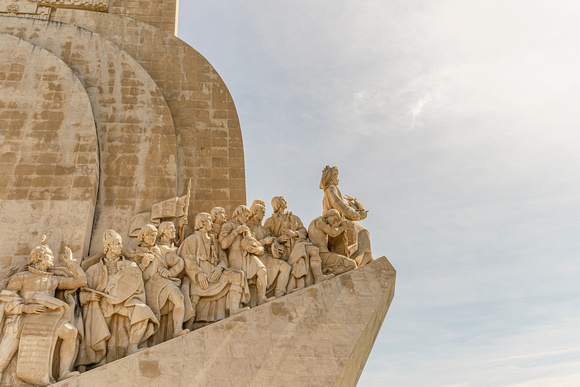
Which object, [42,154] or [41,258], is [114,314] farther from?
[42,154]

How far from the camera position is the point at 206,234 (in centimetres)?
761

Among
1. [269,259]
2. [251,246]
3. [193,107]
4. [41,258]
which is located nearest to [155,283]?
[251,246]

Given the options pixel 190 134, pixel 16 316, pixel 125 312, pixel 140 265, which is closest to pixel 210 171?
pixel 190 134

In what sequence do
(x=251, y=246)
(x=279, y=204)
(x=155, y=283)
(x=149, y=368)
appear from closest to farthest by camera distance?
1. (x=149, y=368)
2. (x=155, y=283)
3. (x=251, y=246)
4. (x=279, y=204)

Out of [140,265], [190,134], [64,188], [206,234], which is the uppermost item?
[190,134]

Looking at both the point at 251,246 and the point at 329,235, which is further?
the point at 329,235

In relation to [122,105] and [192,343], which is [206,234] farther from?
[122,105]

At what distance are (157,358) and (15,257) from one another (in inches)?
114

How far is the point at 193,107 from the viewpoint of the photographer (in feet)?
32.4

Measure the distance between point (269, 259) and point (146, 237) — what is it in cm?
179

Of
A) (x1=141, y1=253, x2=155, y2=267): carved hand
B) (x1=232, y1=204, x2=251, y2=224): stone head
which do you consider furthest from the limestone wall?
(x1=141, y1=253, x2=155, y2=267): carved hand

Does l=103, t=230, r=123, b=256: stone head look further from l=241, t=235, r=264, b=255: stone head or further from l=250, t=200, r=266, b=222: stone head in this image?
l=250, t=200, r=266, b=222: stone head

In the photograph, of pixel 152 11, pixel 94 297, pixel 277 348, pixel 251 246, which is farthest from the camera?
pixel 152 11

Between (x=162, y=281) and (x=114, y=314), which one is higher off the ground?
(x=162, y=281)
